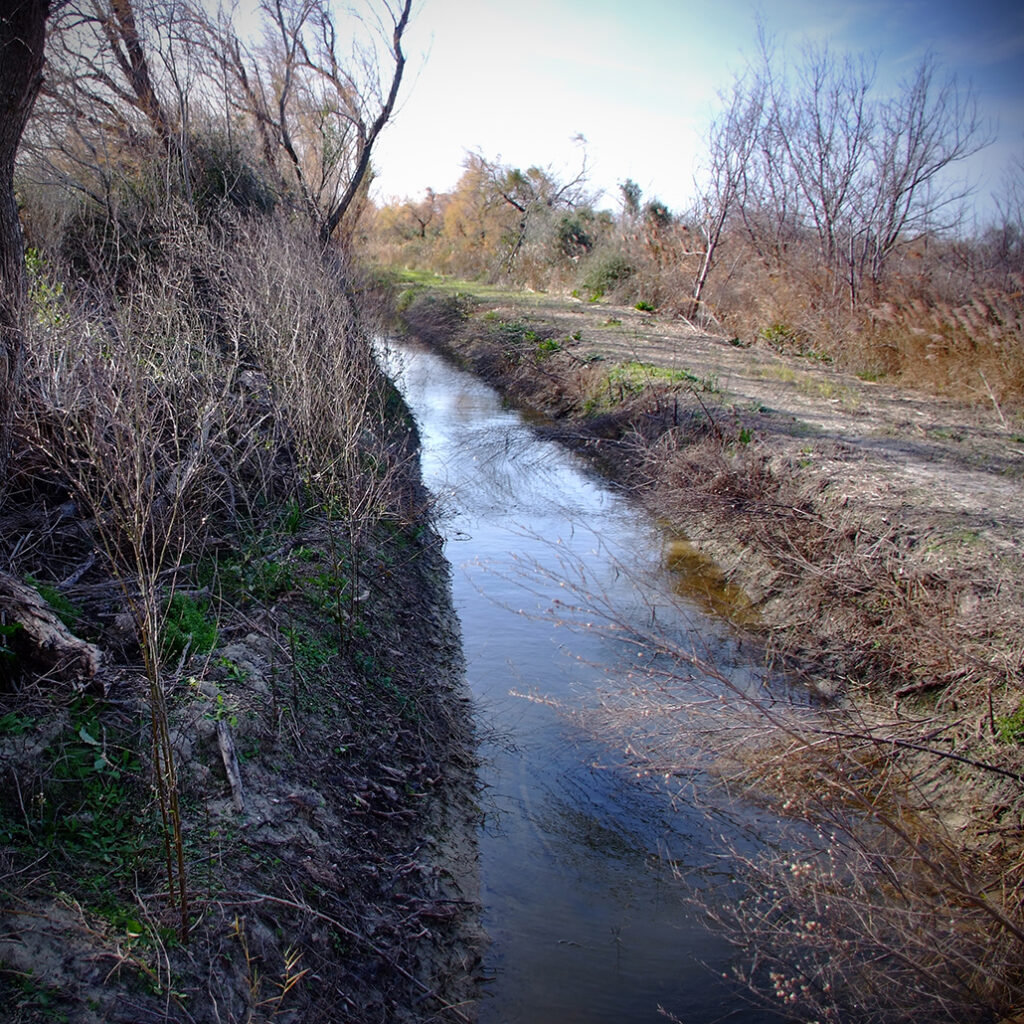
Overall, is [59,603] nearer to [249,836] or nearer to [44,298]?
[249,836]

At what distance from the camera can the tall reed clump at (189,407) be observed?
3.37 meters

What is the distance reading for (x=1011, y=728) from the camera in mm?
4168

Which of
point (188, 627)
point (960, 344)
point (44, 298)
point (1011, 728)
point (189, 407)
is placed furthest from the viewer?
point (960, 344)

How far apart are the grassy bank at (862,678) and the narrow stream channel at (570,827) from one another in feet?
0.89

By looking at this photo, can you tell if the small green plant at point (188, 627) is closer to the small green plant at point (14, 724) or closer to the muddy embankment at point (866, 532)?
the small green plant at point (14, 724)

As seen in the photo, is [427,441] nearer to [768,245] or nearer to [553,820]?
[553,820]

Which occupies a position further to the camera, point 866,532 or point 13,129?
point 866,532

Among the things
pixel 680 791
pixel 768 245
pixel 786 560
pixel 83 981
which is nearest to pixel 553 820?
pixel 680 791

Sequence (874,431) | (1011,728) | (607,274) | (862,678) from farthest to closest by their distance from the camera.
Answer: (607,274), (874,431), (862,678), (1011,728)

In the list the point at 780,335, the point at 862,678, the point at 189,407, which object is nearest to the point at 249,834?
the point at 189,407

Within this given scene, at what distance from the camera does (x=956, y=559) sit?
560 cm

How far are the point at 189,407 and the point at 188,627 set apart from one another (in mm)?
1935

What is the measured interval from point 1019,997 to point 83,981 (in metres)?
3.32

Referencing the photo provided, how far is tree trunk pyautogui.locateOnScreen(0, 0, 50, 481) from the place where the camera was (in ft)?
12.8
